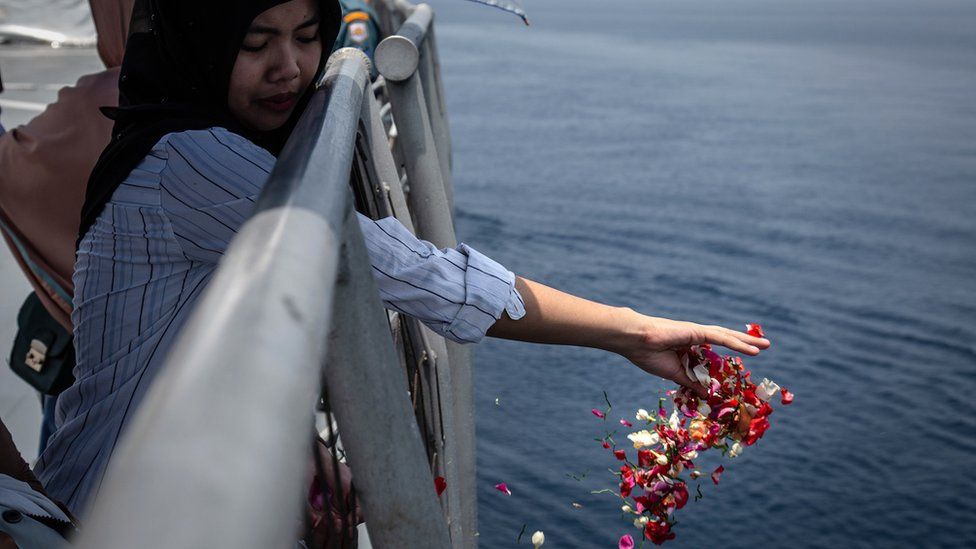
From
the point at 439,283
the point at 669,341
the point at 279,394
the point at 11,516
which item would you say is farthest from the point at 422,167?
the point at 279,394

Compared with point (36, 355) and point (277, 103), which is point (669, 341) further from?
point (36, 355)

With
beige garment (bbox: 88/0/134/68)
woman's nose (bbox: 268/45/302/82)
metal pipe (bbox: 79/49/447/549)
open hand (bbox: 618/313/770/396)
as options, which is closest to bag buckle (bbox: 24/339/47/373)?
beige garment (bbox: 88/0/134/68)

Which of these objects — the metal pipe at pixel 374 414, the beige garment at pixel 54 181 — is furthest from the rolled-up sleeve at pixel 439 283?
the beige garment at pixel 54 181

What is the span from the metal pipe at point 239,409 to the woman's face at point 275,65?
124 centimetres

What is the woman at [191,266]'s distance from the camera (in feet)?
6.01

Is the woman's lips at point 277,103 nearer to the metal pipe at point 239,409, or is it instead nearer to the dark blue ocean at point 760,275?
the metal pipe at point 239,409

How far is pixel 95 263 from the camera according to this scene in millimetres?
1930

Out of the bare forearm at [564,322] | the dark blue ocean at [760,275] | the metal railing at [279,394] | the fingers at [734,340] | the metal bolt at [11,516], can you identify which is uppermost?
the metal railing at [279,394]

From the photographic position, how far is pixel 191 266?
188 cm

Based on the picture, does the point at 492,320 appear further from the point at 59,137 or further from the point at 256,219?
the point at 59,137

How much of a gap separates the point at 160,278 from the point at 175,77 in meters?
0.61

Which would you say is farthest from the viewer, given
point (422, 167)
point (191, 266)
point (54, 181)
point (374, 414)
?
point (422, 167)

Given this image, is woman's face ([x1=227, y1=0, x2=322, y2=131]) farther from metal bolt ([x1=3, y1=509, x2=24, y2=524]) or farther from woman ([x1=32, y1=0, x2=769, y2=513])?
metal bolt ([x1=3, y1=509, x2=24, y2=524])

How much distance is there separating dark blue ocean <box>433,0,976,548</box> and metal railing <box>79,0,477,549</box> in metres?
5.02
